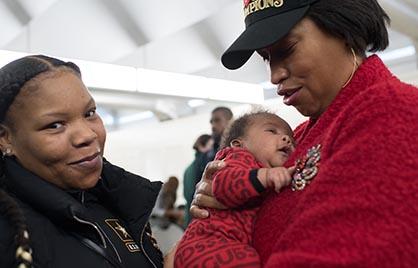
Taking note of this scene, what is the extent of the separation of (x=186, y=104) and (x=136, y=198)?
27.1 feet

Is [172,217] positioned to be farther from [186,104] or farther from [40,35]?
[186,104]

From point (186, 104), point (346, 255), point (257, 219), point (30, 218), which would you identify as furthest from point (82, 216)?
point (186, 104)

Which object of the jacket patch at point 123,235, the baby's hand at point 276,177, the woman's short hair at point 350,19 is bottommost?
the jacket patch at point 123,235

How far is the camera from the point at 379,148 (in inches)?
35.3

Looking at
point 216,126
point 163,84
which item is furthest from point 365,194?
point 163,84

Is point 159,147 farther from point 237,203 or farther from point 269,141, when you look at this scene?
point 237,203

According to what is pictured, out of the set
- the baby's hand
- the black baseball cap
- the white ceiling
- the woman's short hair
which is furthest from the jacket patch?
the white ceiling

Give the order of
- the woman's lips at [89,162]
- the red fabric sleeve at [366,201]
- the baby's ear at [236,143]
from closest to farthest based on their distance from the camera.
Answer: the red fabric sleeve at [366,201], the woman's lips at [89,162], the baby's ear at [236,143]

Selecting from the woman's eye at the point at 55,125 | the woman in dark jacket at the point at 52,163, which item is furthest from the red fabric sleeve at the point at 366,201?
the woman's eye at the point at 55,125

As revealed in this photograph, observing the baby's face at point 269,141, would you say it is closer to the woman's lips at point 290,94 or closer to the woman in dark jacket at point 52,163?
the woman's lips at point 290,94

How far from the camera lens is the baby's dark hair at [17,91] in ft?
3.42

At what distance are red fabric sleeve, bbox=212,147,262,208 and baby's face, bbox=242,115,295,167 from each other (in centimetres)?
4

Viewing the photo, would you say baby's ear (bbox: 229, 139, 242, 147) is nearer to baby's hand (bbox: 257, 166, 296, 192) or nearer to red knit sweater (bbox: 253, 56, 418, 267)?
baby's hand (bbox: 257, 166, 296, 192)

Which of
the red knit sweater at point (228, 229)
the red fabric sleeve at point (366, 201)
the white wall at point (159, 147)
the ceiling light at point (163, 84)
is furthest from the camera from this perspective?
the white wall at point (159, 147)
